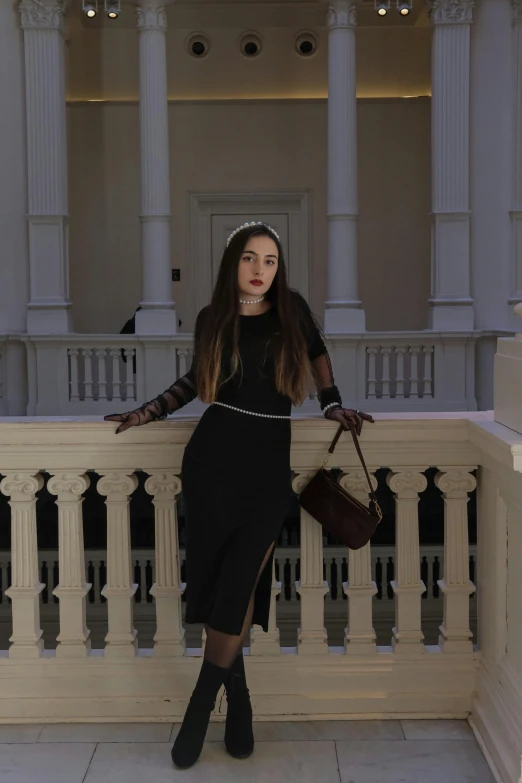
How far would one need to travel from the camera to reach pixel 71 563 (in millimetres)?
3000

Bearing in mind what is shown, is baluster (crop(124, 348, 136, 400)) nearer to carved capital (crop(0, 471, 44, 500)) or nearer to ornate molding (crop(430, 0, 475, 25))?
ornate molding (crop(430, 0, 475, 25))

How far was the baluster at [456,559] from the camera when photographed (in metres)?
3.03

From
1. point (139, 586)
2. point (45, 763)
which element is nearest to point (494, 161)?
point (139, 586)

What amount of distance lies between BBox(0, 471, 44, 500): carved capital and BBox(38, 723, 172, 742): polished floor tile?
699 millimetres

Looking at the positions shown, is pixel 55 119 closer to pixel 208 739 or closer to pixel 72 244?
pixel 72 244

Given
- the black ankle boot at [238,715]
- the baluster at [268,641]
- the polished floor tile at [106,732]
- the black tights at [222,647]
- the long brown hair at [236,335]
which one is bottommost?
the polished floor tile at [106,732]

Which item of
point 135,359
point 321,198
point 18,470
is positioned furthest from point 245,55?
point 18,470

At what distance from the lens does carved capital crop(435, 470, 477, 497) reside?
303cm

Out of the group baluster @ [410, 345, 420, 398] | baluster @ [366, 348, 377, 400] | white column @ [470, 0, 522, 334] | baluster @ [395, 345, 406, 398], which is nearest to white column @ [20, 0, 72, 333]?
baluster @ [366, 348, 377, 400]

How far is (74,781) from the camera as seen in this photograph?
8.64ft

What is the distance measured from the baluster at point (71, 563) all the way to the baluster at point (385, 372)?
333 inches

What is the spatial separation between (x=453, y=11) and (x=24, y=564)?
9746 mm

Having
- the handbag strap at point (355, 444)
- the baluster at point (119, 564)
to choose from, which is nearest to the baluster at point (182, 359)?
the baluster at point (119, 564)

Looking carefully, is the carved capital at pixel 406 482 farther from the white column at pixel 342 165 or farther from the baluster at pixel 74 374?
the baluster at pixel 74 374
